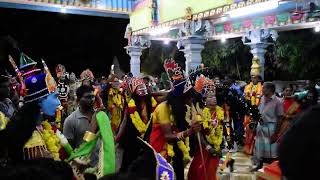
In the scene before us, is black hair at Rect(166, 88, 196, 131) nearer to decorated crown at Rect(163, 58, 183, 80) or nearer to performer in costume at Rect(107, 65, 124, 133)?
decorated crown at Rect(163, 58, 183, 80)

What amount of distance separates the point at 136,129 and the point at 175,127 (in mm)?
1483

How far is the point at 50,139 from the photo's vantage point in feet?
11.2

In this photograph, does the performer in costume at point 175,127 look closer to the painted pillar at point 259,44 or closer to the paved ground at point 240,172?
the paved ground at point 240,172

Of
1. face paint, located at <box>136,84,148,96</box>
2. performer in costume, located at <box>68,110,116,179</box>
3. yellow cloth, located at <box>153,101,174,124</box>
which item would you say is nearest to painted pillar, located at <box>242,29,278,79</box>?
face paint, located at <box>136,84,148,96</box>

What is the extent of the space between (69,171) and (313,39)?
43.5 ft

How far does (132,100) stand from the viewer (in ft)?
20.6

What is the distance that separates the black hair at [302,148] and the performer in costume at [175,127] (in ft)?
9.48

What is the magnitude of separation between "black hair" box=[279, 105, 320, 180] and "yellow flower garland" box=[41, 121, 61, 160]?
97.3 inches

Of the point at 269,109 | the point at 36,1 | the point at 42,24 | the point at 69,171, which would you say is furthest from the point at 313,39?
the point at 69,171

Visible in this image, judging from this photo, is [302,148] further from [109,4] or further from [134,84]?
[109,4]

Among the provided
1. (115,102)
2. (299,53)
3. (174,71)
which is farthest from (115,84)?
(299,53)

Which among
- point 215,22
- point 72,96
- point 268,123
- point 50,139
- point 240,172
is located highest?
point 215,22

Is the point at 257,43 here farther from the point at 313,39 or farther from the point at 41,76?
the point at 41,76

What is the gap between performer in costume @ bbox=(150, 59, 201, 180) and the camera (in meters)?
4.24
